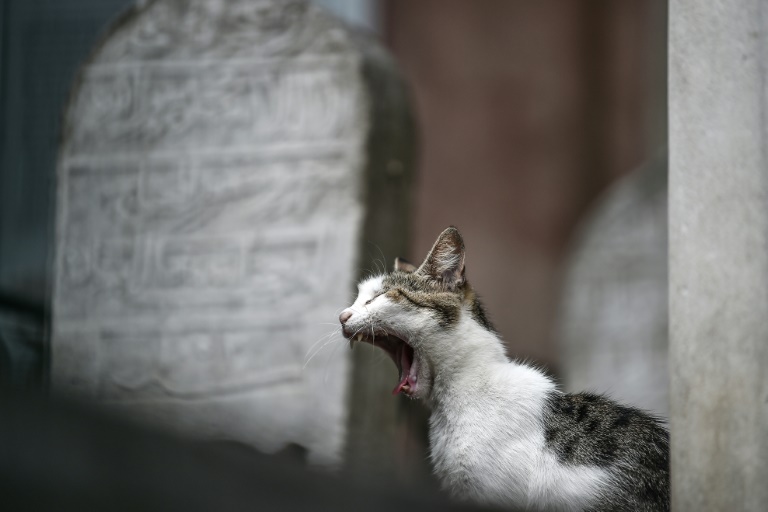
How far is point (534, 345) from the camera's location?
6332 mm

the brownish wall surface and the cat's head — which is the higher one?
the brownish wall surface

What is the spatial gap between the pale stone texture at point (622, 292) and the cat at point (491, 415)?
2.51 metres

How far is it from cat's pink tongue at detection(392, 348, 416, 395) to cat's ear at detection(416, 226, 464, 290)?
188 mm

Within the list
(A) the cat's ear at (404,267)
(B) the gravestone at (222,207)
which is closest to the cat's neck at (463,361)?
(A) the cat's ear at (404,267)

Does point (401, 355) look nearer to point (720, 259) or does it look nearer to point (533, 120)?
point (720, 259)

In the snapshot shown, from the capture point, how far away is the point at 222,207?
467cm

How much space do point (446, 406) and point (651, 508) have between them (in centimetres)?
50

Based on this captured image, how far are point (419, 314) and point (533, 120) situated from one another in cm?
416

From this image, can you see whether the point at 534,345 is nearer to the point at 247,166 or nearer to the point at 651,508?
the point at 247,166

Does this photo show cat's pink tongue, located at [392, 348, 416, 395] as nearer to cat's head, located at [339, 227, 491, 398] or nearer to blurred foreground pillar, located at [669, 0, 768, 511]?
cat's head, located at [339, 227, 491, 398]

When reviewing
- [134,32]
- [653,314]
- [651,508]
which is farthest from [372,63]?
[651,508]

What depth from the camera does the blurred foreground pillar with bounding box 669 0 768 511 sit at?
2070mm

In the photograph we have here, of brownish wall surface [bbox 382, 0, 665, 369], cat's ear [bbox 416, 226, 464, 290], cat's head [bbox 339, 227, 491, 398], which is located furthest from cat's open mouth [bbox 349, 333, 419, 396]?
brownish wall surface [bbox 382, 0, 665, 369]

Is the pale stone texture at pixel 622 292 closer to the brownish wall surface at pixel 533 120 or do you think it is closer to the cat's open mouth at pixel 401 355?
the brownish wall surface at pixel 533 120
